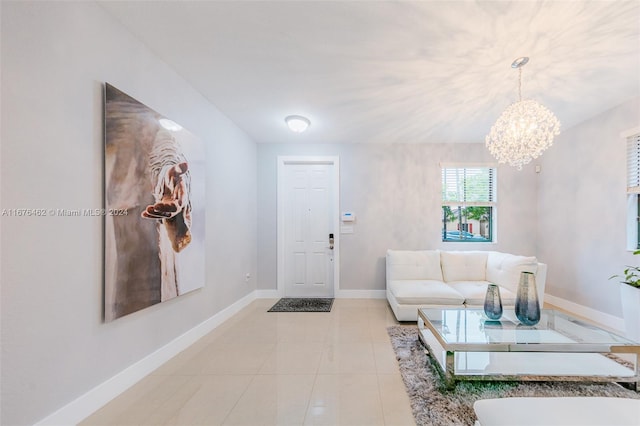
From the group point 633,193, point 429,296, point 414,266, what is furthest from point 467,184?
point 429,296

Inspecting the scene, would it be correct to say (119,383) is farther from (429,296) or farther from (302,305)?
(429,296)

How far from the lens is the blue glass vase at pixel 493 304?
2346 mm

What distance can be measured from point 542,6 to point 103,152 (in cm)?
293

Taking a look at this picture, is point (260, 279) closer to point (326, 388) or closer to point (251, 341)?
point (251, 341)

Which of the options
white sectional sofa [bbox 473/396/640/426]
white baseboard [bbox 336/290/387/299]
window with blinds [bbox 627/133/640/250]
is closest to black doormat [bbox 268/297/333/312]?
A: white baseboard [bbox 336/290/387/299]

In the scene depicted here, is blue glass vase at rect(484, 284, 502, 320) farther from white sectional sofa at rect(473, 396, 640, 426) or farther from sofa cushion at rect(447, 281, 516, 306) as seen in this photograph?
white sectional sofa at rect(473, 396, 640, 426)

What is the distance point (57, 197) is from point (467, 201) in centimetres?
496

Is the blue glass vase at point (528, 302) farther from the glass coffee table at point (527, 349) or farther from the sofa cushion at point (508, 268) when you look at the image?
the sofa cushion at point (508, 268)

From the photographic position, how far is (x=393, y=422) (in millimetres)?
1636

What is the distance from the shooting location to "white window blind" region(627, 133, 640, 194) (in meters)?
2.99

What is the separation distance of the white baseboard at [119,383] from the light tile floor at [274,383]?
2.0 inches

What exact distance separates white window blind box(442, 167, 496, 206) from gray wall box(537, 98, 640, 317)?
2.50ft

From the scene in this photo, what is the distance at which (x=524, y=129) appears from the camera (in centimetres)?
230

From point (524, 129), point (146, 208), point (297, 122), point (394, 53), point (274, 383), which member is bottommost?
point (274, 383)
